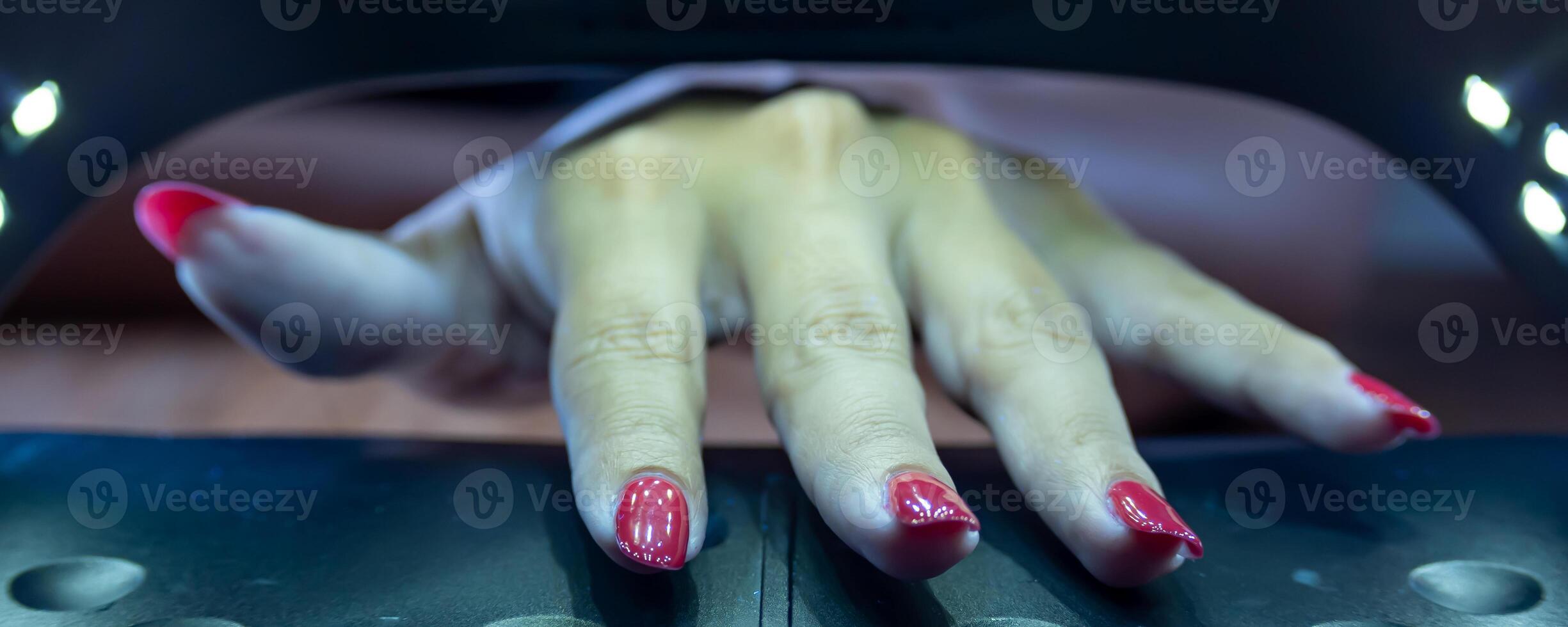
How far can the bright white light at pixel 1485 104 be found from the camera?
1.73 feet

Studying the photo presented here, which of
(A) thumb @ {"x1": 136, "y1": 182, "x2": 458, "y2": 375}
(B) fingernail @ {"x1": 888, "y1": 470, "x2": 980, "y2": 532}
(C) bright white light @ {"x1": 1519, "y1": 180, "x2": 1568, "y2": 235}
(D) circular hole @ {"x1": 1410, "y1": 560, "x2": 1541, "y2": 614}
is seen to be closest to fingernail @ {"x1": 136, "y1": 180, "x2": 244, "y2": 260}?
(A) thumb @ {"x1": 136, "y1": 182, "x2": 458, "y2": 375}

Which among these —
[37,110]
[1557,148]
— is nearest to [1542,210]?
[1557,148]

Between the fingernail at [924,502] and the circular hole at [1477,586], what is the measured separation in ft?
0.68

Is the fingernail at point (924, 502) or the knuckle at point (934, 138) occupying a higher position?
the knuckle at point (934, 138)

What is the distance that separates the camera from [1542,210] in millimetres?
532

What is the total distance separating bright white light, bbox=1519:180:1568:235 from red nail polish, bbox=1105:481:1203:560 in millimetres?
306

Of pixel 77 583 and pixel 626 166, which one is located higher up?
pixel 626 166

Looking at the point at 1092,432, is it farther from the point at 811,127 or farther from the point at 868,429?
the point at 811,127

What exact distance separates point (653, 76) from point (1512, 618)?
22.0 inches

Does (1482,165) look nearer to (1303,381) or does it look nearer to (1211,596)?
(1303,381)

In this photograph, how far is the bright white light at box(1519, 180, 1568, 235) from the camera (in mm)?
519

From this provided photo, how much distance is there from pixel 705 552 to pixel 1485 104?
0.49m

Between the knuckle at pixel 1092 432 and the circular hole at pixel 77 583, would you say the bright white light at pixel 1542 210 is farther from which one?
the circular hole at pixel 77 583

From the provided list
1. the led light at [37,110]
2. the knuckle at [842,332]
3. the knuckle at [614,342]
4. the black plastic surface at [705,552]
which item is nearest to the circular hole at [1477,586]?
the black plastic surface at [705,552]
